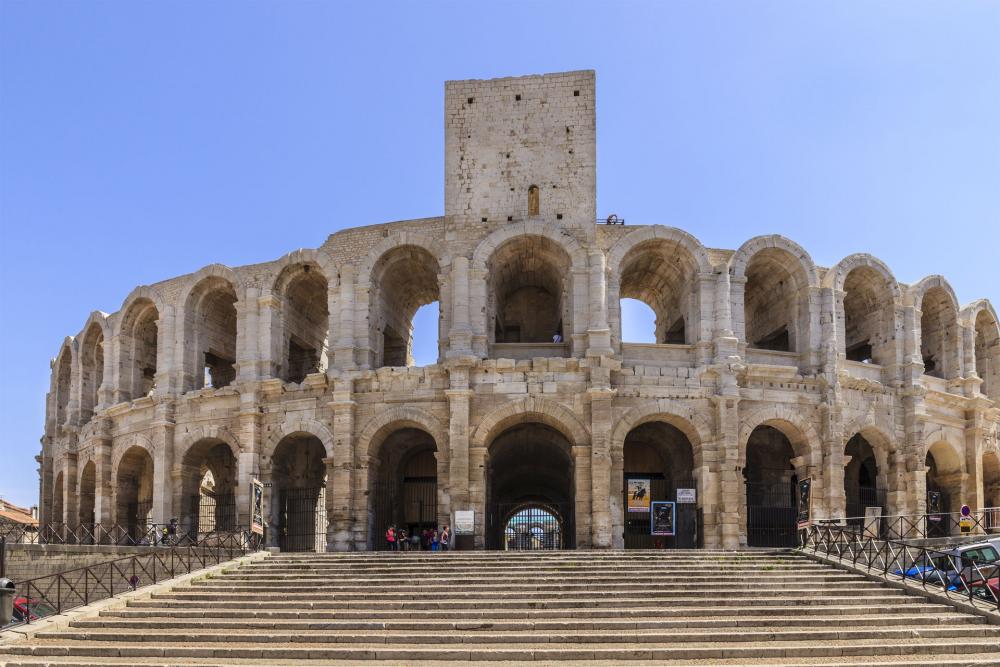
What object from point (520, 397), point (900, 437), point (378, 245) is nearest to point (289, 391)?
→ point (378, 245)

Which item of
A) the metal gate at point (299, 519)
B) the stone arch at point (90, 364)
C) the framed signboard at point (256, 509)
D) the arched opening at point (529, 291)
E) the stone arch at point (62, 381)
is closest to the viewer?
the framed signboard at point (256, 509)

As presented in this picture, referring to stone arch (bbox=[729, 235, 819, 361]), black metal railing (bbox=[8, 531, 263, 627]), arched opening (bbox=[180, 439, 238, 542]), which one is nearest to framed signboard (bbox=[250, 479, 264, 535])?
black metal railing (bbox=[8, 531, 263, 627])

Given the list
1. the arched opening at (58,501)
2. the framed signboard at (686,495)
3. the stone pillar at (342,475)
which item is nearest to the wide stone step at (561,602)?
the framed signboard at (686,495)

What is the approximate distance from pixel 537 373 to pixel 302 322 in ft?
29.9

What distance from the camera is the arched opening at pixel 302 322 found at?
3094 cm

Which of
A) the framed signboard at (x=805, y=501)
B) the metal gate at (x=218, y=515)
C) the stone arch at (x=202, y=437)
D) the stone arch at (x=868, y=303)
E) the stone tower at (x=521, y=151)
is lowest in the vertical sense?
the metal gate at (x=218, y=515)

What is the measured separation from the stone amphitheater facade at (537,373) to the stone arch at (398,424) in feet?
0.22

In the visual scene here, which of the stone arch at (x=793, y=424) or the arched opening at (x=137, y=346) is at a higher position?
the arched opening at (x=137, y=346)

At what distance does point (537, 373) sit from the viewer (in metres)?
28.1

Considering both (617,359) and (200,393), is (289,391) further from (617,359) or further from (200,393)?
(617,359)

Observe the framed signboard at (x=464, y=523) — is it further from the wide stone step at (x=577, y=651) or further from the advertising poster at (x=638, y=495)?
the wide stone step at (x=577, y=651)

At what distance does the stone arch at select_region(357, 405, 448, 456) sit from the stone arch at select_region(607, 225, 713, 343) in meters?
5.64

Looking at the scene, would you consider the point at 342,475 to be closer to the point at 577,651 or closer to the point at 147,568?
the point at 147,568

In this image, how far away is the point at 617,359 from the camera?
A: 27906 millimetres
